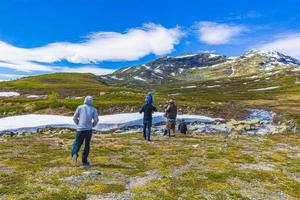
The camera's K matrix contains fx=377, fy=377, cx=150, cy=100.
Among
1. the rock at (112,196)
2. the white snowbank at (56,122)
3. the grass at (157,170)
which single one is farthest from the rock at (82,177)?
the white snowbank at (56,122)

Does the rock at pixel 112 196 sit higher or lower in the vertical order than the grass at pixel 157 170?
lower

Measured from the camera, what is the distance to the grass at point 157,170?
789 inches

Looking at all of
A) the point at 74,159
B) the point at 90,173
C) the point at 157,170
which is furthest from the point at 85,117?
the point at 157,170

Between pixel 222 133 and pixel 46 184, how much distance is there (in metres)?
39.3

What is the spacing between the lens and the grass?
20.0 metres

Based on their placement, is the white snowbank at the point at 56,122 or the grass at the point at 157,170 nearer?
the grass at the point at 157,170

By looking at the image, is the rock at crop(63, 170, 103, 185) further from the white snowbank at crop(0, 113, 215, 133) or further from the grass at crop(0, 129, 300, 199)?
the white snowbank at crop(0, 113, 215, 133)

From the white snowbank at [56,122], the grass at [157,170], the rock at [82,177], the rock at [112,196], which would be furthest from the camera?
the white snowbank at [56,122]

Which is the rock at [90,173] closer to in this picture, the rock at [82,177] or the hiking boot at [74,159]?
the rock at [82,177]

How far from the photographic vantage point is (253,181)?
24.0 metres

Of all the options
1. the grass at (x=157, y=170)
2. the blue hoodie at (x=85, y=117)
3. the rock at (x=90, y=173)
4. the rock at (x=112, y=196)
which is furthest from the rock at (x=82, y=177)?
the blue hoodie at (x=85, y=117)

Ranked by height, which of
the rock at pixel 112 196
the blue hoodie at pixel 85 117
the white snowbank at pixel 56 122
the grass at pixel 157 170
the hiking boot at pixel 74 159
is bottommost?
the rock at pixel 112 196

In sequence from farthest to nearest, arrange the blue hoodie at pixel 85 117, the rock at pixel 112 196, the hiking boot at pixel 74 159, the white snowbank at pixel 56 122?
the white snowbank at pixel 56 122
the hiking boot at pixel 74 159
the blue hoodie at pixel 85 117
the rock at pixel 112 196

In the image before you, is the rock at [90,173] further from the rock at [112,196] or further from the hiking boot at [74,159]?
the rock at [112,196]
